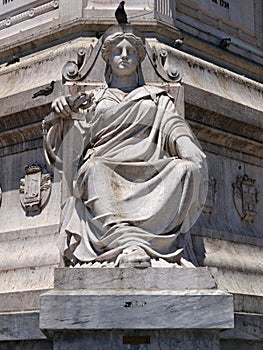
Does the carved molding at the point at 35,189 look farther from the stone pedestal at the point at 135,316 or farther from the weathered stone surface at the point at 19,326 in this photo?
the stone pedestal at the point at 135,316

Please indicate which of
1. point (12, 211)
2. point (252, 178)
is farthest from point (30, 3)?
point (252, 178)

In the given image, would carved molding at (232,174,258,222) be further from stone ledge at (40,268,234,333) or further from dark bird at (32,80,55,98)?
stone ledge at (40,268,234,333)

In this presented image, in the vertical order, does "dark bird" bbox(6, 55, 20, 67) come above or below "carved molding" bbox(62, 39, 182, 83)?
above

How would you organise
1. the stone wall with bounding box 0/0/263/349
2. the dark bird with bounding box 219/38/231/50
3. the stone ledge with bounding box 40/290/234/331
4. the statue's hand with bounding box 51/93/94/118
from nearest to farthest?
the stone ledge with bounding box 40/290/234/331, the statue's hand with bounding box 51/93/94/118, the stone wall with bounding box 0/0/263/349, the dark bird with bounding box 219/38/231/50

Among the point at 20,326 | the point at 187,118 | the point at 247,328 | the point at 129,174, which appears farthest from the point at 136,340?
the point at 187,118

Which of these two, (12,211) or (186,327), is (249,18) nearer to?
(12,211)

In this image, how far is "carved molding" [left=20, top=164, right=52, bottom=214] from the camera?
10.1m

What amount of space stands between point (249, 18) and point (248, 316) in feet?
19.0

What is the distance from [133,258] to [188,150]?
4.89 ft

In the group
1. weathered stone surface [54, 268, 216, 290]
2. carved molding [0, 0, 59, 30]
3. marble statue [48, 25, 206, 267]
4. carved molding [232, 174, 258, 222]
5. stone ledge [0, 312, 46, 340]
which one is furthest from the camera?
carved molding [0, 0, 59, 30]

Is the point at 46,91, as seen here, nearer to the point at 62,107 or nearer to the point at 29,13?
the point at 62,107

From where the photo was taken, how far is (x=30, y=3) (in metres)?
11.8

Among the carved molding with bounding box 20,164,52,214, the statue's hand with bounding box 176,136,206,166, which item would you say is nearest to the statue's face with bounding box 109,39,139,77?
the statue's hand with bounding box 176,136,206,166

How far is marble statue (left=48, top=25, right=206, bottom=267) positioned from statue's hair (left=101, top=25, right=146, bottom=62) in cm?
1
